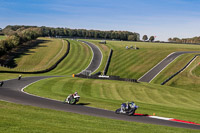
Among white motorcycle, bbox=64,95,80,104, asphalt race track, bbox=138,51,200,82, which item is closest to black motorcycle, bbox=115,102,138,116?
white motorcycle, bbox=64,95,80,104

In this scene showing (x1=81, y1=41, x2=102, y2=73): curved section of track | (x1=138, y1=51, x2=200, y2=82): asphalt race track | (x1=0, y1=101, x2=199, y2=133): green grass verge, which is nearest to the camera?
(x1=0, y1=101, x2=199, y2=133): green grass verge

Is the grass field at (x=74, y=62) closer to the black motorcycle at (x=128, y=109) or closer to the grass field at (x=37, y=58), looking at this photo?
the grass field at (x=37, y=58)

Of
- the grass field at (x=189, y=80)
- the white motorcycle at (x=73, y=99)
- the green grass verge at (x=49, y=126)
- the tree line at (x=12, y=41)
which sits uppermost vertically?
the tree line at (x=12, y=41)

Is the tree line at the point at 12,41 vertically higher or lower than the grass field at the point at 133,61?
higher

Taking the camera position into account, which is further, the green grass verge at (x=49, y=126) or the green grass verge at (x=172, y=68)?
the green grass verge at (x=172, y=68)

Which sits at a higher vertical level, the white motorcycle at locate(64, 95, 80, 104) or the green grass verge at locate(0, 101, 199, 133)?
the green grass verge at locate(0, 101, 199, 133)

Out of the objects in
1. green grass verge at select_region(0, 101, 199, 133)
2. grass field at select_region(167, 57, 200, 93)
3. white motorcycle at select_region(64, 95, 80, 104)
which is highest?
green grass verge at select_region(0, 101, 199, 133)

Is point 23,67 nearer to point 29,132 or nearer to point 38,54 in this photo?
point 38,54

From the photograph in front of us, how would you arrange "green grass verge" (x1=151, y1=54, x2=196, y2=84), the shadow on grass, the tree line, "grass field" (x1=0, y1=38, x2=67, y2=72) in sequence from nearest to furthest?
1. "green grass verge" (x1=151, y1=54, x2=196, y2=84)
2. "grass field" (x1=0, y1=38, x2=67, y2=72)
3. the shadow on grass
4. the tree line

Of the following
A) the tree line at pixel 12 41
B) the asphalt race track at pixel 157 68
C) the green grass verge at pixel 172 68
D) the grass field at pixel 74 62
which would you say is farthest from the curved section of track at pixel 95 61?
the tree line at pixel 12 41

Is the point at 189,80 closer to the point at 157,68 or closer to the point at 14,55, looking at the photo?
the point at 157,68

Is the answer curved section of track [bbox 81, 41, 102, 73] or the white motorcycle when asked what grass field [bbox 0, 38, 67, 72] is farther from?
the white motorcycle

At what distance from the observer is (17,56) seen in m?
115

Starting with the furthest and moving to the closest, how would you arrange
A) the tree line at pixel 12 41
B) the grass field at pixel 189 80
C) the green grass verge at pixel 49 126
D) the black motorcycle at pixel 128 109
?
1. the tree line at pixel 12 41
2. the grass field at pixel 189 80
3. the black motorcycle at pixel 128 109
4. the green grass verge at pixel 49 126
